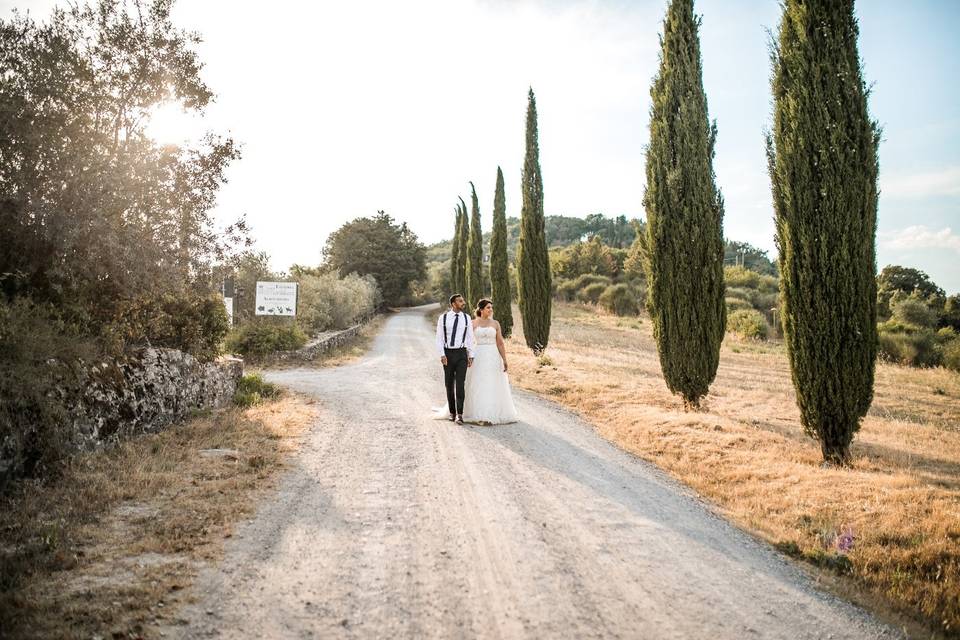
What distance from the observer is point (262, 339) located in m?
16.0

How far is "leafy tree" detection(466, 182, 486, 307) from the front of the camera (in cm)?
3089

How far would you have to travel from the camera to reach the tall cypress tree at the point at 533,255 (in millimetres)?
19625

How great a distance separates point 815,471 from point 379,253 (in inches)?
1938

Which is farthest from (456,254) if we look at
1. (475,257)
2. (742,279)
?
(742,279)

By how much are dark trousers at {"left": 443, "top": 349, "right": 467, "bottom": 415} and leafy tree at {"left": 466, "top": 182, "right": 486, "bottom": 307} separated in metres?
22.1

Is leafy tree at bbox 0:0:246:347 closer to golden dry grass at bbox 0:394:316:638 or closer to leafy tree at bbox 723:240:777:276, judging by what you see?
golden dry grass at bbox 0:394:316:638

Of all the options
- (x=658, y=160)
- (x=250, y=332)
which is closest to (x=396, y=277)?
(x=250, y=332)

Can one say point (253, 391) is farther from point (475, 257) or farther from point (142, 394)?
point (475, 257)

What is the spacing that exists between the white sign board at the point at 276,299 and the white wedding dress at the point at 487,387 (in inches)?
415

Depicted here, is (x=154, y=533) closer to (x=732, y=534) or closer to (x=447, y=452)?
(x=447, y=452)

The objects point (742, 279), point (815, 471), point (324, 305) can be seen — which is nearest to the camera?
point (815, 471)

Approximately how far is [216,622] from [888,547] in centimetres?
471

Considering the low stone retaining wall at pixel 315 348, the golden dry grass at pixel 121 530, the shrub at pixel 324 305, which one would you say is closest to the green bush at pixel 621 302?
the shrub at pixel 324 305

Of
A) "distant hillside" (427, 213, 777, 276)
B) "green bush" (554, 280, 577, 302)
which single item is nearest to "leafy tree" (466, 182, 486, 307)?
"green bush" (554, 280, 577, 302)
